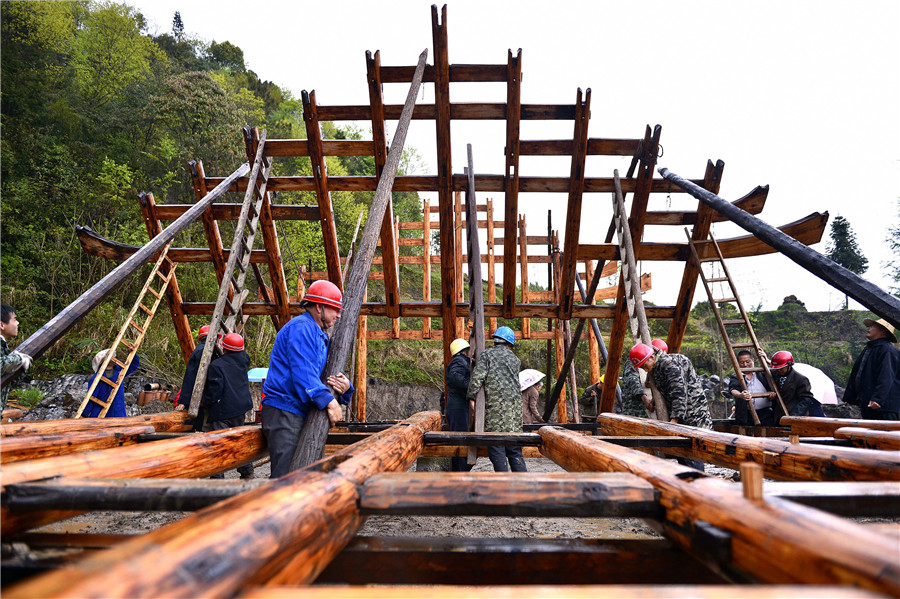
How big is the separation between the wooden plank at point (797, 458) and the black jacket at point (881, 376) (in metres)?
3.38

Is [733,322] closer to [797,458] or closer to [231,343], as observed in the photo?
[797,458]

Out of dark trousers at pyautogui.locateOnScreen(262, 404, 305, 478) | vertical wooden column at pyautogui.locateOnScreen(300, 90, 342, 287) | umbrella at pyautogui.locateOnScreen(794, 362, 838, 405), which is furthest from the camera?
umbrella at pyautogui.locateOnScreen(794, 362, 838, 405)

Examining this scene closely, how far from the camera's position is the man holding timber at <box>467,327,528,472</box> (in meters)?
5.33

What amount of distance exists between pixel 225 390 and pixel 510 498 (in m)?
4.74

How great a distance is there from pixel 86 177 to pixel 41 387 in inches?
425

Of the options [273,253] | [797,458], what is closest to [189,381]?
[273,253]

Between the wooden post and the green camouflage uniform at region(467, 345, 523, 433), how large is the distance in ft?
5.00

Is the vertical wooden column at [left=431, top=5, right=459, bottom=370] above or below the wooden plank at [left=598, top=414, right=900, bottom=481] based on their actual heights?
above

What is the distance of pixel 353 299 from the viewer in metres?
4.11

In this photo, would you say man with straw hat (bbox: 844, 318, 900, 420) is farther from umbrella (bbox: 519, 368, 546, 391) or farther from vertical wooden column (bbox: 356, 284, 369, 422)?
vertical wooden column (bbox: 356, 284, 369, 422)

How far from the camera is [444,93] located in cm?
639

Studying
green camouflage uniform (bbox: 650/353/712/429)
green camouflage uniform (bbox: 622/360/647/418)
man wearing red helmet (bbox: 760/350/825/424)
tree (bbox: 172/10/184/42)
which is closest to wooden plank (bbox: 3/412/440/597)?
green camouflage uniform (bbox: 650/353/712/429)

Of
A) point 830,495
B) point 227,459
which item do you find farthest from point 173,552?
point 227,459

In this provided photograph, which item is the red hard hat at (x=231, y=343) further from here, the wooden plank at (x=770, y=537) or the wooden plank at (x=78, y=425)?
the wooden plank at (x=770, y=537)
